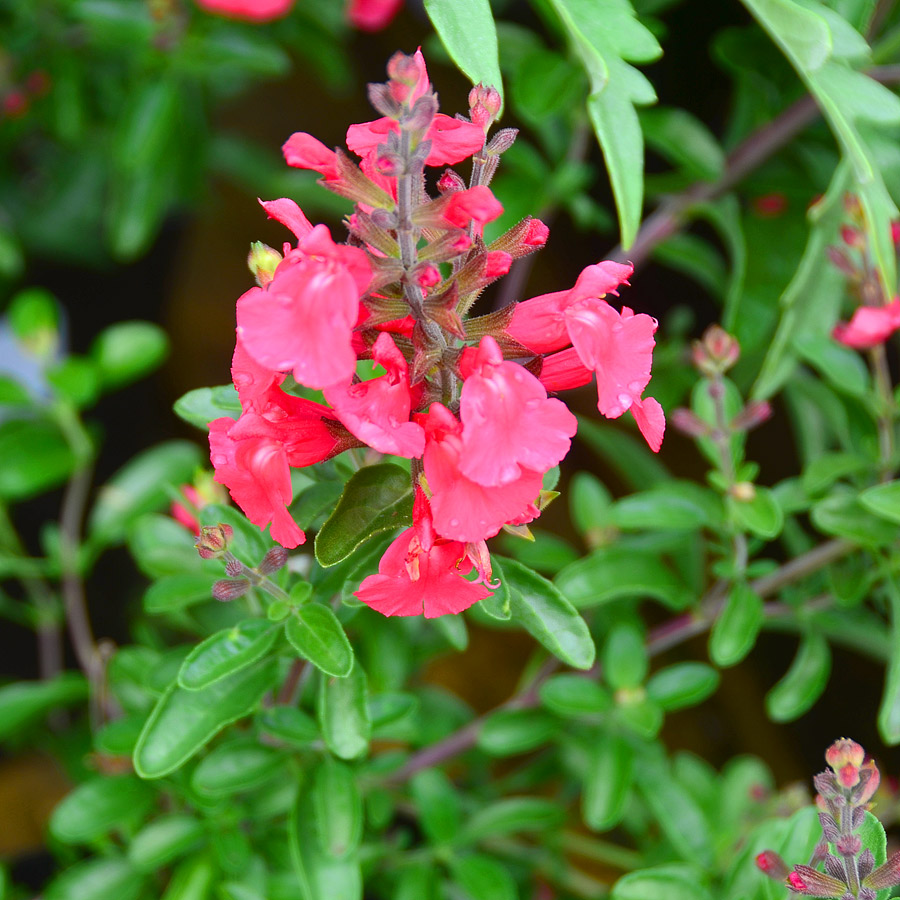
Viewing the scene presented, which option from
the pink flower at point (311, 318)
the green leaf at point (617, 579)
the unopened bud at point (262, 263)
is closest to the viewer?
the pink flower at point (311, 318)

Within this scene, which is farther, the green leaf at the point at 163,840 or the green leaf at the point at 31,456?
the green leaf at the point at 31,456

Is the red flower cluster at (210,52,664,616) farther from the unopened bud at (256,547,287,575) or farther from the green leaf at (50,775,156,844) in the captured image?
the green leaf at (50,775,156,844)

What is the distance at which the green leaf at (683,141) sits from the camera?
3.09 feet

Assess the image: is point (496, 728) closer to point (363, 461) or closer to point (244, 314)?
point (363, 461)

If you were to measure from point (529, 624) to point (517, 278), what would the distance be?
24.5 inches

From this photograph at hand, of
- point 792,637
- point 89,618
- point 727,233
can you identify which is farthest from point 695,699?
point 89,618

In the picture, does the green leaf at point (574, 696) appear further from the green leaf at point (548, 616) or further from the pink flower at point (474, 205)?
the pink flower at point (474, 205)

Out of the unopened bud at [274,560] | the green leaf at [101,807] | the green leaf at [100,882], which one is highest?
the unopened bud at [274,560]

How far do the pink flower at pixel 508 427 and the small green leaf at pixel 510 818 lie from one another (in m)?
0.52

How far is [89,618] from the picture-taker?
139 cm

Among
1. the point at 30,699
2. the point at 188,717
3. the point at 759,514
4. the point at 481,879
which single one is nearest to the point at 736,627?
the point at 759,514

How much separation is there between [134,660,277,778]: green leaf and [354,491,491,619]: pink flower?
17 centimetres

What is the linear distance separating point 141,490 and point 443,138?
64 centimetres

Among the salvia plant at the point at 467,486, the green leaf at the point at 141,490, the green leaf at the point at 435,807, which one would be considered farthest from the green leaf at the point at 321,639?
the green leaf at the point at 141,490
